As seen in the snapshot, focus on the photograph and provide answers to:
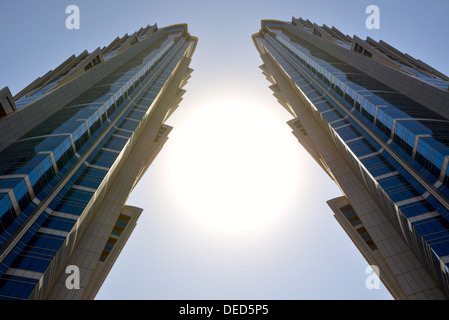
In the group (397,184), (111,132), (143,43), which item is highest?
(143,43)

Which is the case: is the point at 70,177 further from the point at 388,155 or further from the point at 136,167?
the point at 388,155

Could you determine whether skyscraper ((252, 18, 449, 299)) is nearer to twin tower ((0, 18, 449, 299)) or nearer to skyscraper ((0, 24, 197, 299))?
twin tower ((0, 18, 449, 299))

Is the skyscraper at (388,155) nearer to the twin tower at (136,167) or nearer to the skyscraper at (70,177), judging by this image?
the twin tower at (136,167)

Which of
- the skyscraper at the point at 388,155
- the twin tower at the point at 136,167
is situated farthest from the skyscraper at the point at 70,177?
the skyscraper at the point at 388,155

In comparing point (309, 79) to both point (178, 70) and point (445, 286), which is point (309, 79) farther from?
point (445, 286)

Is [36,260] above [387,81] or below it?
below

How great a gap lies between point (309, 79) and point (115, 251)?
75.1 metres

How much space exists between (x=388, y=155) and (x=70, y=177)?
206ft

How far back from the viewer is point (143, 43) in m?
124

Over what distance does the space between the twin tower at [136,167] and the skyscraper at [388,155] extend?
25 centimetres

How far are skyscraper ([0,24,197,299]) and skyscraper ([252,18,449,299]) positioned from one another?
48.5m

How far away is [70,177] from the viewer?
55156mm

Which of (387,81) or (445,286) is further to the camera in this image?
(387,81)
